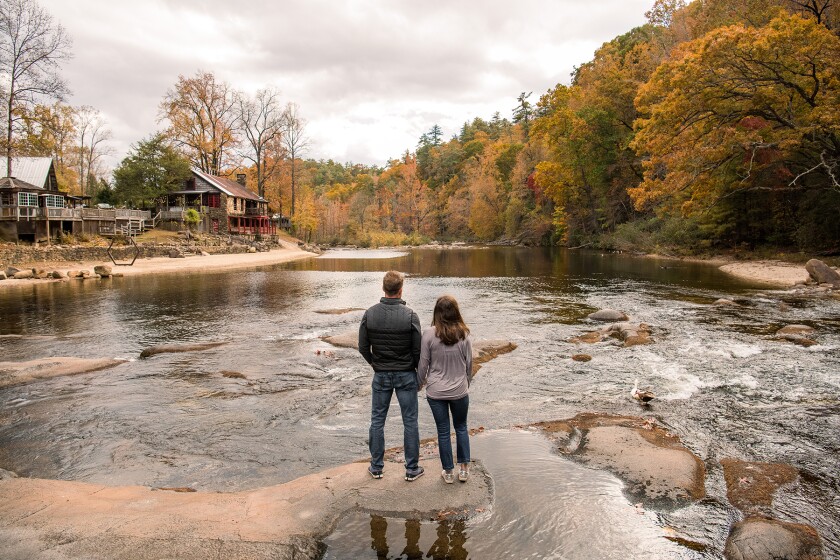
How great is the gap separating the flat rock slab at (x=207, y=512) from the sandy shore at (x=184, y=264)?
→ 29.5 m

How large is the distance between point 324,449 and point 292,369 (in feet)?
Answer: 15.7

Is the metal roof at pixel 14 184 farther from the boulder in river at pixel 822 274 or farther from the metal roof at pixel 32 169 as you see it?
the boulder in river at pixel 822 274

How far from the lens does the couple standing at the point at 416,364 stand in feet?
19.0

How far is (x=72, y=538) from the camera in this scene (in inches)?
179

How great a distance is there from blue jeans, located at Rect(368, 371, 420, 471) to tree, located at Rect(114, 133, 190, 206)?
193 feet

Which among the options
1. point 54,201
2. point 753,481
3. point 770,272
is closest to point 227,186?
point 54,201

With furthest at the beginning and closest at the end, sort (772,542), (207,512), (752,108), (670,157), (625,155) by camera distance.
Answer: (625,155)
(670,157)
(752,108)
(207,512)
(772,542)

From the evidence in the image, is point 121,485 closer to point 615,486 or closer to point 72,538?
point 72,538

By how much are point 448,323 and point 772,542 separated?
3.68 m

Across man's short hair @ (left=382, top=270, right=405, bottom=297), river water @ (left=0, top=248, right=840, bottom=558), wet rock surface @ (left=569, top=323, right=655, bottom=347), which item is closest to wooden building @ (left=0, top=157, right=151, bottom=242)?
river water @ (left=0, top=248, right=840, bottom=558)

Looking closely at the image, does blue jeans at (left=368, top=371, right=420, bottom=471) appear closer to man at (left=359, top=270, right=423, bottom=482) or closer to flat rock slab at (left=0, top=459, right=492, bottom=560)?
man at (left=359, top=270, right=423, bottom=482)

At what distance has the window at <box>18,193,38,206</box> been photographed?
38.3 meters

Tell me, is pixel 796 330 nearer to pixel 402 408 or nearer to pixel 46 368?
pixel 402 408

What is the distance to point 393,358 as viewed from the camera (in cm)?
589
